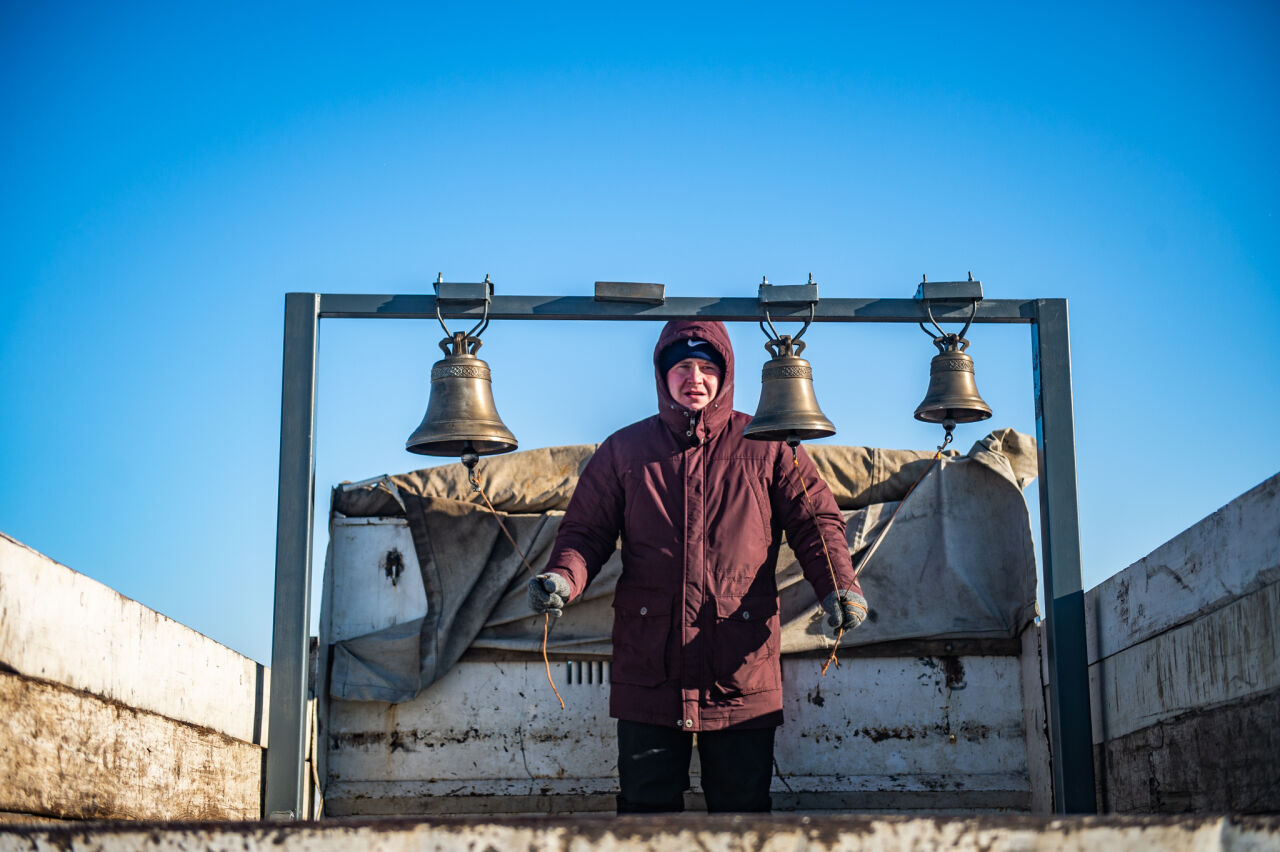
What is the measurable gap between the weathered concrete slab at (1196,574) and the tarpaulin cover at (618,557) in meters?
1.18

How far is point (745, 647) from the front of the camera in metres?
5.15

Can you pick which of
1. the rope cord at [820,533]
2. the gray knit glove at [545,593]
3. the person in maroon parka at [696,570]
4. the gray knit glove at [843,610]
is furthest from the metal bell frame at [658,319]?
the gray knit glove at [545,593]

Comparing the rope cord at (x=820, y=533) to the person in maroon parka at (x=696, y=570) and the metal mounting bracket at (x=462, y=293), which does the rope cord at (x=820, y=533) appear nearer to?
the person in maroon parka at (x=696, y=570)

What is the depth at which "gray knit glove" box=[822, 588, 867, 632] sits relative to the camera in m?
5.21

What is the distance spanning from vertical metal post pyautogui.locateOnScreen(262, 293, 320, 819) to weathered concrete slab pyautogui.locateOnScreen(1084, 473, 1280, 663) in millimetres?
3250

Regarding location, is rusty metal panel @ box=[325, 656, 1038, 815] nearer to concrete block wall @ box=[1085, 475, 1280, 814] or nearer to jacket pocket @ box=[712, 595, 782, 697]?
jacket pocket @ box=[712, 595, 782, 697]

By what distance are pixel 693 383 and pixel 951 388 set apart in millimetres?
1177

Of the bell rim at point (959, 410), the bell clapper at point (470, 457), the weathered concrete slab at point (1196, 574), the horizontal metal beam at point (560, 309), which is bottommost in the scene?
the weathered concrete slab at point (1196, 574)

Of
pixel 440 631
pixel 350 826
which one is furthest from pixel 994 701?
pixel 350 826

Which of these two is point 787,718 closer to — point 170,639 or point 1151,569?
point 1151,569

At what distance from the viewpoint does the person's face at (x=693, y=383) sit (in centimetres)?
559

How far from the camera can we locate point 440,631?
241 inches

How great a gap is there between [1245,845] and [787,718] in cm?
405

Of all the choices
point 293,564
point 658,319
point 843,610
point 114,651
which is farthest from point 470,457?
point 114,651
